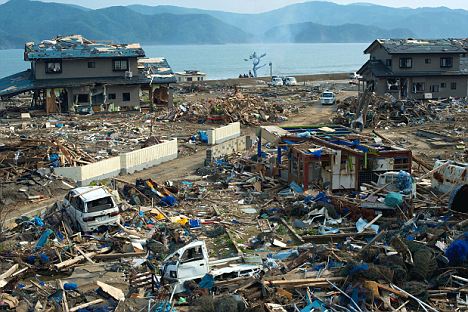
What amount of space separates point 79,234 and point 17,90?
107ft

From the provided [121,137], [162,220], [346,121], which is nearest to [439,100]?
[346,121]

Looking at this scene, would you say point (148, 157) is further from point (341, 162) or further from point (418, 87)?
point (418, 87)

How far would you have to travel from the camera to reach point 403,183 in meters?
22.1

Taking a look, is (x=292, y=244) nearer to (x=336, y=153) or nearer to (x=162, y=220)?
(x=162, y=220)

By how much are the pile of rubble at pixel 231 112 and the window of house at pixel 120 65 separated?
607 cm

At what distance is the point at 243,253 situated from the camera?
715 inches

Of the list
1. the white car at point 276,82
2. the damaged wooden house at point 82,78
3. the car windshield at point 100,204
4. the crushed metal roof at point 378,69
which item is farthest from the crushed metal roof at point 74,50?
the car windshield at point 100,204

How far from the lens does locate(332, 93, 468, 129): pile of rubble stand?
43.6m

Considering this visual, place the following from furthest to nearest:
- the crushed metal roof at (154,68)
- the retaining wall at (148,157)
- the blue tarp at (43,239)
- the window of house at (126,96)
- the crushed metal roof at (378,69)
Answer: the crushed metal roof at (378,69), the crushed metal roof at (154,68), the window of house at (126,96), the retaining wall at (148,157), the blue tarp at (43,239)

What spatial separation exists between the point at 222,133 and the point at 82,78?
16637 mm

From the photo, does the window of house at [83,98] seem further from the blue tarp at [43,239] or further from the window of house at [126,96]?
the blue tarp at [43,239]

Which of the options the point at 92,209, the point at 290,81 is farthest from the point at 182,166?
the point at 290,81

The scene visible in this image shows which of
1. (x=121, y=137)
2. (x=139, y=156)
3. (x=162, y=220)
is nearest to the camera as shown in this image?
(x=162, y=220)

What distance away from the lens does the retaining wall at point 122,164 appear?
26406mm
